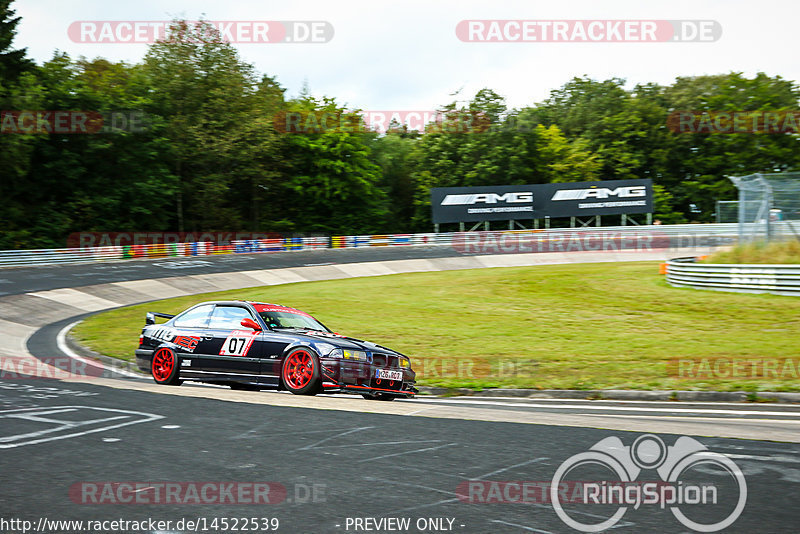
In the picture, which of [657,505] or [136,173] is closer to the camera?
[657,505]

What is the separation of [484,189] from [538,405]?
139 ft

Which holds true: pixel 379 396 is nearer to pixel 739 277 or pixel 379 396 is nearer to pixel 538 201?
pixel 739 277

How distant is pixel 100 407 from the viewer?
7504mm

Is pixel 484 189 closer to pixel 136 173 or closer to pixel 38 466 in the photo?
pixel 136 173

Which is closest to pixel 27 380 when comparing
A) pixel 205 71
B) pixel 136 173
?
pixel 136 173

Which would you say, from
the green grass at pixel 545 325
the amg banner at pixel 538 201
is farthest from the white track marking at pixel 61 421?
the amg banner at pixel 538 201

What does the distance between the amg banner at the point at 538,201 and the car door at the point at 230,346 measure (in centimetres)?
4093

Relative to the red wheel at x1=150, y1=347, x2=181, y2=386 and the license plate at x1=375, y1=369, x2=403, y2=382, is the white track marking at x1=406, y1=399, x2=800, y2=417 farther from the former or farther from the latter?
the red wheel at x1=150, y1=347, x2=181, y2=386

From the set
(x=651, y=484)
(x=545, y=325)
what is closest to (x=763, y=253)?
(x=545, y=325)

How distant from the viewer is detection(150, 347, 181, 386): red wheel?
10906mm

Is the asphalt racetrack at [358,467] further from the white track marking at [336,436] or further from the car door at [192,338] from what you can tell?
the car door at [192,338]

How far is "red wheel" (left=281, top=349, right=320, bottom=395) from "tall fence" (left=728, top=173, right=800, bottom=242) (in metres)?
16.1

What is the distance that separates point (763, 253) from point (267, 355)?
58.6ft

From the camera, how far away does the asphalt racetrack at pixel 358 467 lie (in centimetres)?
408
